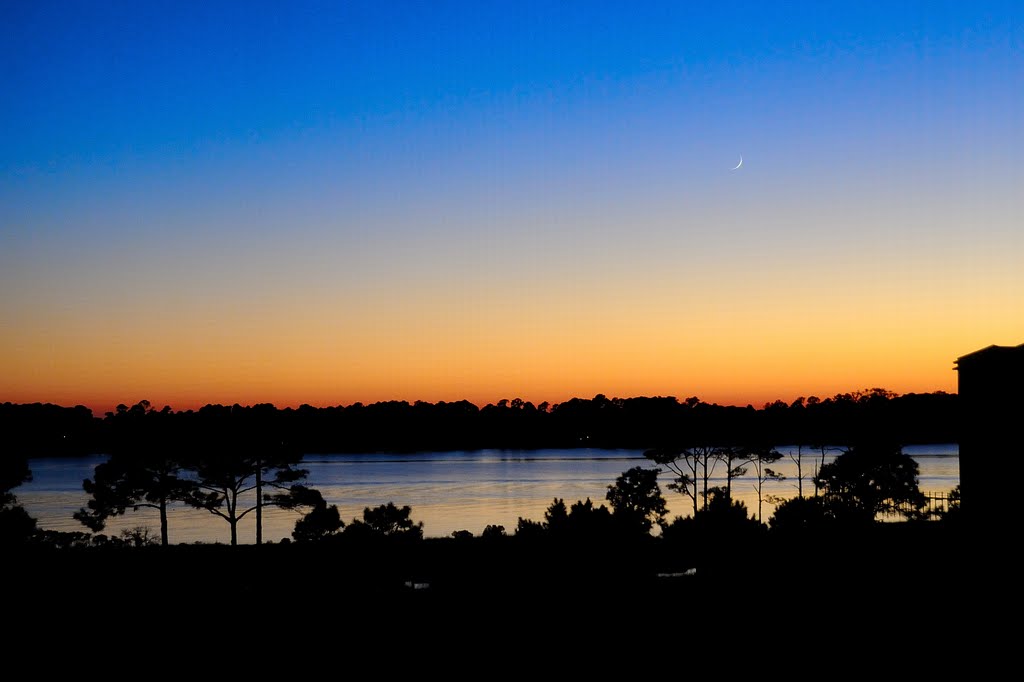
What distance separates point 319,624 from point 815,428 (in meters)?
113

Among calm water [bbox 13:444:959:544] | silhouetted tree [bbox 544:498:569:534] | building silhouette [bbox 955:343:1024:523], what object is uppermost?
building silhouette [bbox 955:343:1024:523]

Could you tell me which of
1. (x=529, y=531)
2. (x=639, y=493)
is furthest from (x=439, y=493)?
(x=529, y=531)

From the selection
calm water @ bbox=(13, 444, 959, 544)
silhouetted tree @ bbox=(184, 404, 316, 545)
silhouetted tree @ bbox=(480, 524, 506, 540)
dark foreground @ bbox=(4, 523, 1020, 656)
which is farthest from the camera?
calm water @ bbox=(13, 444, 959, 544)

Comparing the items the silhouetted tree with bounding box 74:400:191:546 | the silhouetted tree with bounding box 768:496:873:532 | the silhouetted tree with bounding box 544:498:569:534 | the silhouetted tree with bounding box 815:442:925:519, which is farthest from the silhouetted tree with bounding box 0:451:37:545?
the silhouetted tree with bounding box 815:442:925:519

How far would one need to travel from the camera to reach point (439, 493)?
114m

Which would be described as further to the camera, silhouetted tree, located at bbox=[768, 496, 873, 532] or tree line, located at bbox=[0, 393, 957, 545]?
tree line, located at bbox=[0, 393, 957, 545]

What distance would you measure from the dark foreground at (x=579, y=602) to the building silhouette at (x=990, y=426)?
133cm

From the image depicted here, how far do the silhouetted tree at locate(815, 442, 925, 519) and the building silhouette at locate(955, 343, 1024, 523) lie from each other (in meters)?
17.4

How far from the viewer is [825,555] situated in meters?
26.6

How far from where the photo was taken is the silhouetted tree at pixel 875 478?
50375 mm

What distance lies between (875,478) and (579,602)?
35.7 m

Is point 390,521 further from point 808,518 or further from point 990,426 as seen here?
point 990,426

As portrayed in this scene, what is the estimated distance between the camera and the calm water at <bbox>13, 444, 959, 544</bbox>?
7625 cm

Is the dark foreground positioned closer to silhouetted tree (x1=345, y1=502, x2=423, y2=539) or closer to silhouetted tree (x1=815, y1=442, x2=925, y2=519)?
silhouetted tree (x1=345, y1=502, x2=423, y2=539)
